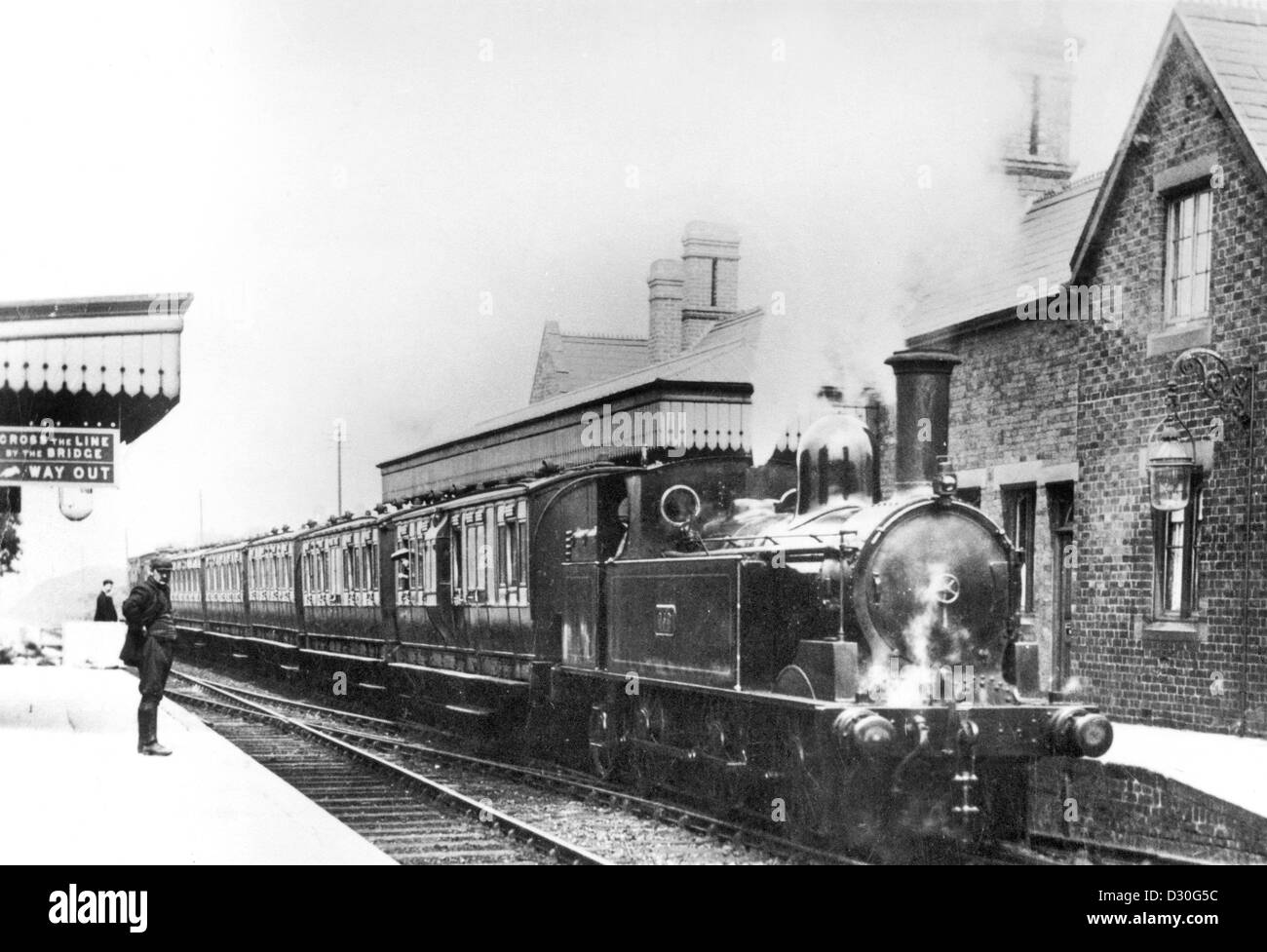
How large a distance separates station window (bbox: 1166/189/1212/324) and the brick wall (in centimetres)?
8

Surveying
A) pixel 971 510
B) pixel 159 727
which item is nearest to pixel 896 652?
pixel 971 510

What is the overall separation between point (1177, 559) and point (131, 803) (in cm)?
659

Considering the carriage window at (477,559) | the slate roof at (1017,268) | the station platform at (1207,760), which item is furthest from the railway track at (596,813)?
the slate roof at (1017,268)

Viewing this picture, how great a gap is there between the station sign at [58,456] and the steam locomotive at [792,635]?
9.56 ft

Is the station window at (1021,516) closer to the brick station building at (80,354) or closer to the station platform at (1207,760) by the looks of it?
the station platform at (1207,760)

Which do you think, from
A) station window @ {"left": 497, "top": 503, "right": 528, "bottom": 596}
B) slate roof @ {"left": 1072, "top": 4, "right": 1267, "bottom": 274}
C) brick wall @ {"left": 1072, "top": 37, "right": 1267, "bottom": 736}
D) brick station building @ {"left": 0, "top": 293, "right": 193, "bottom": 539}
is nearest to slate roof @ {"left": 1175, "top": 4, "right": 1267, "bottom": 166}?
slate roof @ {"left": 1072, "top": 4, "right": 1267, "bottom": 274}

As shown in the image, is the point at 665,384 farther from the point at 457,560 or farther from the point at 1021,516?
the point at 1021,516

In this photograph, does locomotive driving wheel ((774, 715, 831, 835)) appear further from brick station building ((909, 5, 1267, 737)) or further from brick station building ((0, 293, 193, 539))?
brick station building ((0, 293, 193, 539))

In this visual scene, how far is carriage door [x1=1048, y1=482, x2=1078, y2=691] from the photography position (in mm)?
10555

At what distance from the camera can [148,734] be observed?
8438 millimetres

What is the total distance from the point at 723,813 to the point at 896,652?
1605 mm

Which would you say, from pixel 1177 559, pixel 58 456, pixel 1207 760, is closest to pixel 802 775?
pixel 1207 760
